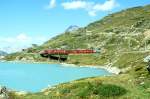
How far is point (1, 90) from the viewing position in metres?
28.2

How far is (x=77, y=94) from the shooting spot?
32.2 m

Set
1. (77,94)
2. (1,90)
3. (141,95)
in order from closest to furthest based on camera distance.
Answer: (1,90) → (141,95) → (77,94)

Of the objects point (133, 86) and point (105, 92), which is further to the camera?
point (133, 86)

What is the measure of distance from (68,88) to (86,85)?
1904 millimetres

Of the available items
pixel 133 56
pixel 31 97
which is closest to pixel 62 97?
pixel 31 97

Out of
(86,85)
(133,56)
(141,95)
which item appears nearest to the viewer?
(141,95)

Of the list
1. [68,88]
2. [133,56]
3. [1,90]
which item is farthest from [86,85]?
[133,56]

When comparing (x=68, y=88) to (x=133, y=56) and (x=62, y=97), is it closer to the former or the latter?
(x=62, y=97)

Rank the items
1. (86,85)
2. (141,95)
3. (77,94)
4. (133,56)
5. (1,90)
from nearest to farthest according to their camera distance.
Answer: (1,90) → (141,95) → (77,94) → (86,85) → (133,56)

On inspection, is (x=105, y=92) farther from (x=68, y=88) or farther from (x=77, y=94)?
(x=68, y=88)

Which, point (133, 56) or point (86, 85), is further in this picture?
point (133, 56)

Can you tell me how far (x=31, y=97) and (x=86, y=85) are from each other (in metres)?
5.17

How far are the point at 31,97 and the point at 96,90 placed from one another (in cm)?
609

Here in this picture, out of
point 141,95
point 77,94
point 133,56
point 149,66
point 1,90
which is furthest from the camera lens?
point 133,56
